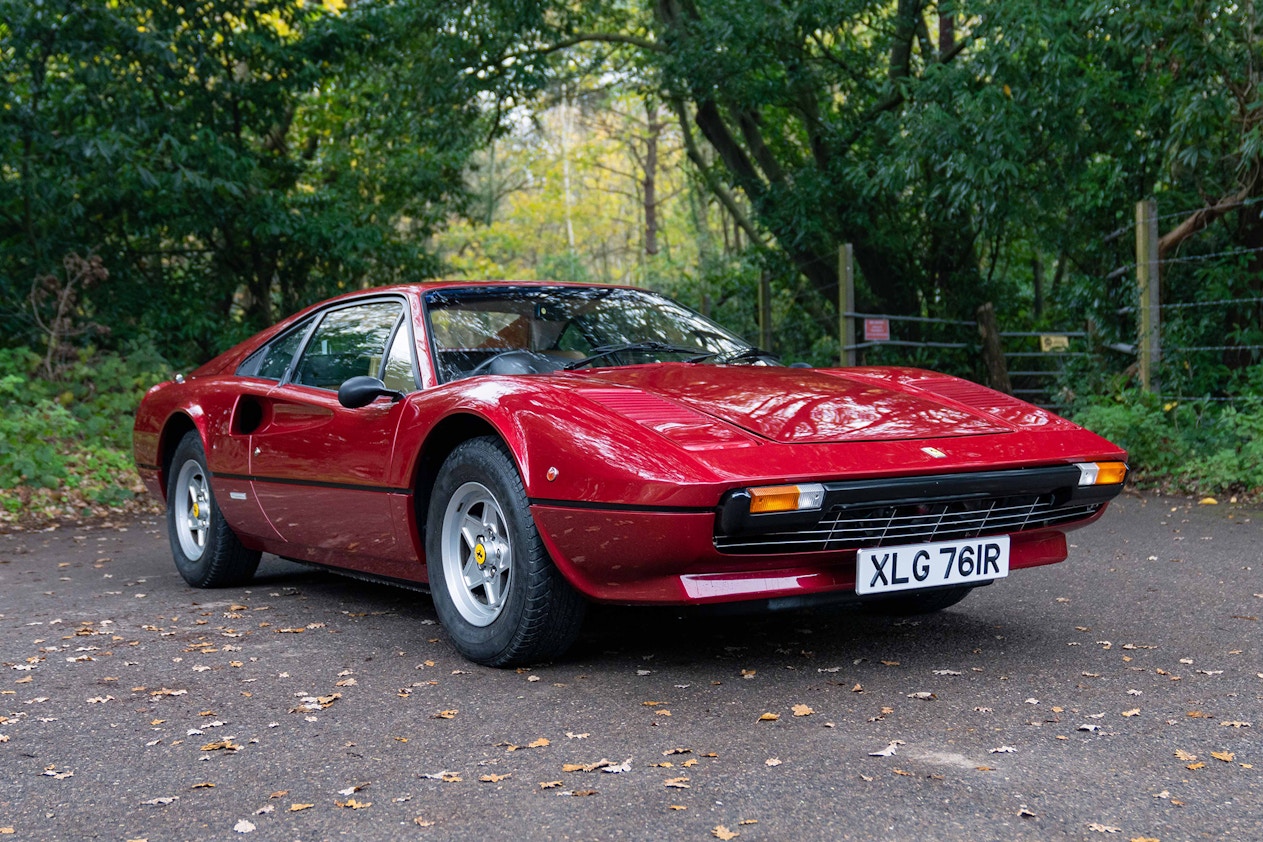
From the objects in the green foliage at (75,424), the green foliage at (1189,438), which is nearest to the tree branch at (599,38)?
the green foliage at (75,424)

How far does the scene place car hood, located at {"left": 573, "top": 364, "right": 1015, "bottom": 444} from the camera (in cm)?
371

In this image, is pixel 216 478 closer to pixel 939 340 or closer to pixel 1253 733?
pixel 1253 733

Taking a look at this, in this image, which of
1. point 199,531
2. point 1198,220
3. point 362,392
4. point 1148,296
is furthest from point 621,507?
point 1198,220

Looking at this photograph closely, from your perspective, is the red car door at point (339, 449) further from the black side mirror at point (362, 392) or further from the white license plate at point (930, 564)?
the white license plate at point (930, 564)

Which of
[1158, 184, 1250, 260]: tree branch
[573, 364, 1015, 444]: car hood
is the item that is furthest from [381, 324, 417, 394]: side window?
[1158, 184, 1250, 260]: tree branch

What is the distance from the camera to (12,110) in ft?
41.8

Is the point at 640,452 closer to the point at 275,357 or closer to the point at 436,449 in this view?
the point at 436,449

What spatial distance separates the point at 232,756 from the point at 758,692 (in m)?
1.45

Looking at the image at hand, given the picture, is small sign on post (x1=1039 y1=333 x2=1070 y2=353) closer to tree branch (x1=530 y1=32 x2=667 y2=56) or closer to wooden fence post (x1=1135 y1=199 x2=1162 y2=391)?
wooden fence post (x1=1135 y1=199 x2=1162 y2=391)

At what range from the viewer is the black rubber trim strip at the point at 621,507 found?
10.9 ft

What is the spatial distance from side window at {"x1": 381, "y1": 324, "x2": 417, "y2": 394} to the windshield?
0.38ft

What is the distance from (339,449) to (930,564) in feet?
7.36

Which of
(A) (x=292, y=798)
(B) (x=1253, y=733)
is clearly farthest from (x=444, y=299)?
(B) (x=1253, y=733)

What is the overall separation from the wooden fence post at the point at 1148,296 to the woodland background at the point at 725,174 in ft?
0.46
